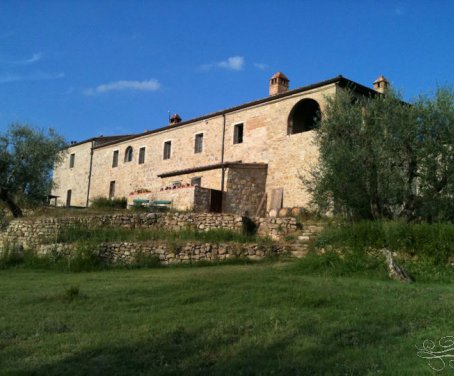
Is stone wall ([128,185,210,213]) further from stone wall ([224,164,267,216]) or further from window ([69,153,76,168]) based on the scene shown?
window ([69,153,76,168])

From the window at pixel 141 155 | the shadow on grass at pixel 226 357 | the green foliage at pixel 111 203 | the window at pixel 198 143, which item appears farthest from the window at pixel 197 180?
the shadow on grass at pixel 226 357

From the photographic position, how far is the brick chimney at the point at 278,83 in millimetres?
28062

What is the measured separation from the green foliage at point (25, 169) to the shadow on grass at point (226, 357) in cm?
1909

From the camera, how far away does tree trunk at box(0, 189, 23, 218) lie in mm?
23359

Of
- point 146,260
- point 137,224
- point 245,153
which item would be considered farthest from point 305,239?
point 245,153

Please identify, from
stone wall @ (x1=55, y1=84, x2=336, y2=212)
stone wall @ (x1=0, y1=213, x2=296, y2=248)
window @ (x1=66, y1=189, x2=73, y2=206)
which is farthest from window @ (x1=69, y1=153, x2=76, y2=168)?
stone wall @ (x1=0, y1=213, x2=296, y2=248)

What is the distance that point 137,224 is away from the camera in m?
20.2

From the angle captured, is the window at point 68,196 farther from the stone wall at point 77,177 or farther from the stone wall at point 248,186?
the stone wall at point 248,186

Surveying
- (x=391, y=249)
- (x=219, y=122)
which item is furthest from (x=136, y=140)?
(x=391, y=249)

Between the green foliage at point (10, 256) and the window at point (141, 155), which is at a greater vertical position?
the window at point (141, 155)

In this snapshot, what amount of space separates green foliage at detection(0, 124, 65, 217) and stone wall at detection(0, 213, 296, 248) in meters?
3.51

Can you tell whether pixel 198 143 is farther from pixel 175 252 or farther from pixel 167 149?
pixel 175 252

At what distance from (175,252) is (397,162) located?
7.89 metres

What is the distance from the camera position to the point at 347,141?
16984 mm
